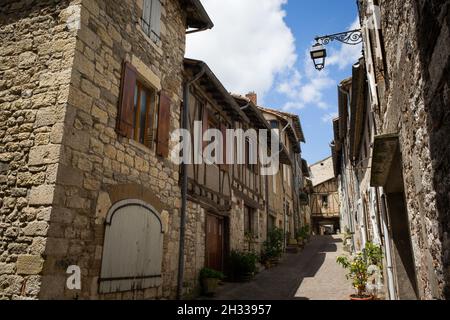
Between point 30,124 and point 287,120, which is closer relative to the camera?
point 30,124

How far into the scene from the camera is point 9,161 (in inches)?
186

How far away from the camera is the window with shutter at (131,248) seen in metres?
5.06

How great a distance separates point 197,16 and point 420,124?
22.1 ft

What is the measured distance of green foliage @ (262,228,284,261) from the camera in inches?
505

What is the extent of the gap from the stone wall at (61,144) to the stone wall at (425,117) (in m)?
3.82

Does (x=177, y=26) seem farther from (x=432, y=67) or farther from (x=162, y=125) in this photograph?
(x=432, y=67)

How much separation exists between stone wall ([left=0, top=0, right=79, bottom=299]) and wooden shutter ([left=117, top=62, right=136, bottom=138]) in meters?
1.01

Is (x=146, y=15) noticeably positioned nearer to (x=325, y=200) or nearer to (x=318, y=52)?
(x=318, y=52)

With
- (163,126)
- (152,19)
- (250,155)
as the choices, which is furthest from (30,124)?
(250,155)

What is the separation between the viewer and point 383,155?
3.98 m

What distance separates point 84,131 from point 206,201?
4.32 m

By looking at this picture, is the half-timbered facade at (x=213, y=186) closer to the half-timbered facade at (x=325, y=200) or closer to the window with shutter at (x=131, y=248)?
the window with shutter at (x=131, y=248)
